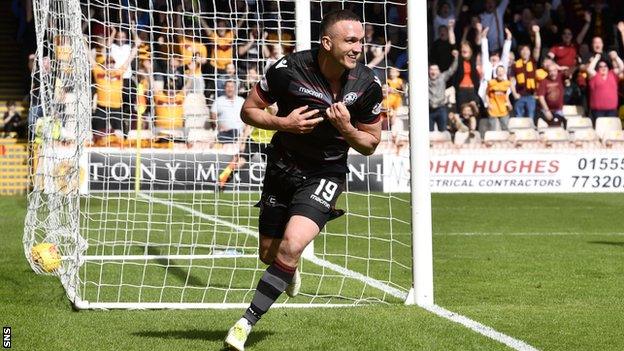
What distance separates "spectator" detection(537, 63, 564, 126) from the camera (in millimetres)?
27578

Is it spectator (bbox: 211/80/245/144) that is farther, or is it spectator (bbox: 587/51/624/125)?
spectator (bbox: 587/51/624/125)

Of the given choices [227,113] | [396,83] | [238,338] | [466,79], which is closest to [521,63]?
[466,79]

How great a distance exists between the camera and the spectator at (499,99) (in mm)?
27000

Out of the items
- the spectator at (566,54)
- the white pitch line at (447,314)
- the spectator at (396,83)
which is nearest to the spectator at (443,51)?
the spectator at (566,54)

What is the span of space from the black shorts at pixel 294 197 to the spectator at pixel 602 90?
68.8 ft

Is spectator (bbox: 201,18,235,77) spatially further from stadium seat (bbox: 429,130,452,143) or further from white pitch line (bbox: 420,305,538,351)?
stadium seat (bbox: 429,130,452,143)

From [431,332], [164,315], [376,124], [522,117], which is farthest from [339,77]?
[522,117]

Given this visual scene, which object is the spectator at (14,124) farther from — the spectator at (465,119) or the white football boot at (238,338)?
the white football boot at (238,338)

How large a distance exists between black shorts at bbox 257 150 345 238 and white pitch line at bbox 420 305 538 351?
128 centimetres

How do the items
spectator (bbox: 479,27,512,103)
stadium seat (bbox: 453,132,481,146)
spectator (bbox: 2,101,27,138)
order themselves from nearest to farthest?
stadium seat (bbox: 453,132,481,146) < spectator (bbox: 2,101,27,138) < spectator (bbox: 479,27,512,103)

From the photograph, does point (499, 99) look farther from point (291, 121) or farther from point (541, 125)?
point (291, 121)

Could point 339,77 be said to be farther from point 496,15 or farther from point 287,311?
point 496,15

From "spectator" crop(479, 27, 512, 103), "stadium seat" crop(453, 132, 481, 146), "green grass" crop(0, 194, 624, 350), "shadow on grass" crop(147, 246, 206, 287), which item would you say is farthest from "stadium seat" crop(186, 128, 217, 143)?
"spectator" crop(479, 27, 512, 103)

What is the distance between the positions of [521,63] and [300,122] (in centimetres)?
2116
